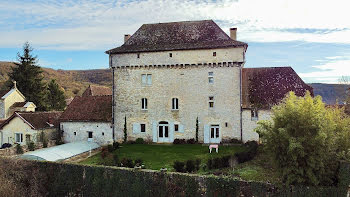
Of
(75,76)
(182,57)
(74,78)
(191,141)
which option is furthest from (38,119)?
(75,76)

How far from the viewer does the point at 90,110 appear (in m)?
30.0

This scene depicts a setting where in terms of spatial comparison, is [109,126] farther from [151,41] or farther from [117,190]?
[117,190]

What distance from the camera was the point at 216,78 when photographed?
26672mm

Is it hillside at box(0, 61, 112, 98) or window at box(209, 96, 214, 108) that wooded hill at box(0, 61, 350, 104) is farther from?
window at box(209, 96, 214, 108)

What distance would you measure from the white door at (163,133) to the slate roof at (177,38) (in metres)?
7.53

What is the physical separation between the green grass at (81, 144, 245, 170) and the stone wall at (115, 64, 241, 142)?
73.0 inches

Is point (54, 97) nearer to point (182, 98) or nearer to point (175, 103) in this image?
point (175, 103)

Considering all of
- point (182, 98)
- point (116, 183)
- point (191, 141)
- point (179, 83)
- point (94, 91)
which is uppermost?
point (179, 83)

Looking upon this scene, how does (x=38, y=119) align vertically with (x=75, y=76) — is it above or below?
below

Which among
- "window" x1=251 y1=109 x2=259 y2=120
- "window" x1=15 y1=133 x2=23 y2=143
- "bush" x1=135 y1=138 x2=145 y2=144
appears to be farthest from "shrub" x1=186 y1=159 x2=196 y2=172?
"window" x1=15 y1=133 x2=23 y2=143

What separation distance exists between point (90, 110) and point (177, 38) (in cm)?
1194

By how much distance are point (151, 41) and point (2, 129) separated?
59.7ft

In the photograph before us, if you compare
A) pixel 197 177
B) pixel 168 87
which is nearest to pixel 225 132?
pixel 168 87

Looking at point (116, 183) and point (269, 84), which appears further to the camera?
point (269, 84)
